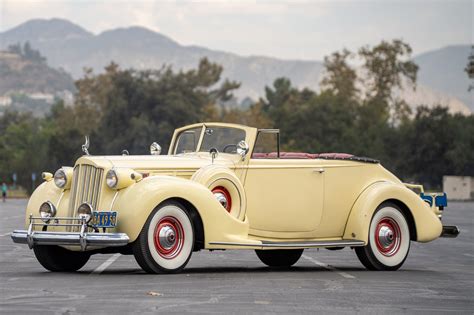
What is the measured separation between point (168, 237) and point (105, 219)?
79 centimetres

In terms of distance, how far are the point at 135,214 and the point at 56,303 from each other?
3034 millimetres

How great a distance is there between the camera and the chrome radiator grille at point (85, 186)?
14.3 meters

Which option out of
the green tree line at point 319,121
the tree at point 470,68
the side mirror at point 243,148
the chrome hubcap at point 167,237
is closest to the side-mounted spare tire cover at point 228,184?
the side mirror at point 243,148

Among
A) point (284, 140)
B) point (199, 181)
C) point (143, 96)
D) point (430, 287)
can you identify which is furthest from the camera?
point (284, 140)

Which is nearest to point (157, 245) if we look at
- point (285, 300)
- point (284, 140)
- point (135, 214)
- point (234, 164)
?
point (135, 214)

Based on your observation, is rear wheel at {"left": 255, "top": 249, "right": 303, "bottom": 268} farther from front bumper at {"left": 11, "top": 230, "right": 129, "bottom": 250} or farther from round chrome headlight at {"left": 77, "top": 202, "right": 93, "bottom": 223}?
front bumper at {"left": 11, "top": 230, "right": 129, "bottom": 250}

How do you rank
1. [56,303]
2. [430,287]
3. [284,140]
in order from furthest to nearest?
1. [284,140]
2. [430,287]
3. [56,303]

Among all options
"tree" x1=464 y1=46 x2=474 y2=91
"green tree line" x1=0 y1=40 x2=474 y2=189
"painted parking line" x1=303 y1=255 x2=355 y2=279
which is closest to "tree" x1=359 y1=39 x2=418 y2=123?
"green tree line" x1=0 y1=40 x2=474 y2=189

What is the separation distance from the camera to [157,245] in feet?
45.5

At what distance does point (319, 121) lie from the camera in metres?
121

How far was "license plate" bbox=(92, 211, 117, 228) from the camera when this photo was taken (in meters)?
13.8

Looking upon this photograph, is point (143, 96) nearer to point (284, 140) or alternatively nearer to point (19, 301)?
point (284, 140)

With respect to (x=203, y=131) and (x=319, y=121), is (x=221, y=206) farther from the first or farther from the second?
(x=319, y=121)

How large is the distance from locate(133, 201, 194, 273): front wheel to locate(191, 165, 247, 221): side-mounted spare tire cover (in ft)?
Answer: 2.37
